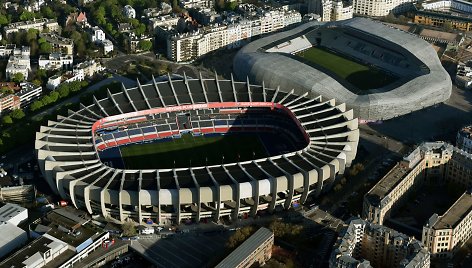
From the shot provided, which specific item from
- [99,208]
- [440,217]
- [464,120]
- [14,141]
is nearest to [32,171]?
[14,141]

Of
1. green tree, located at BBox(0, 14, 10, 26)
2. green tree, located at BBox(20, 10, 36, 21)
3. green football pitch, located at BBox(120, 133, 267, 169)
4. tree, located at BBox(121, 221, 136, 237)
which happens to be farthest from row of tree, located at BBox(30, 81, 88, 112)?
tree, located at BBox(121, 221, 136, 237)

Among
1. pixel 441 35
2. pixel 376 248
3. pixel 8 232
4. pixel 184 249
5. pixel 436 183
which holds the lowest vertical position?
pixel 436 183

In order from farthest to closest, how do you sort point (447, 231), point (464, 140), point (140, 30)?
point (140, 30), point (464, 140), point (447, 231)

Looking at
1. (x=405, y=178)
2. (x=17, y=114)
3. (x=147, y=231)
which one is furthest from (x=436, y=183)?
(x=17, y=114)

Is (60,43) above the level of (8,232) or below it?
above

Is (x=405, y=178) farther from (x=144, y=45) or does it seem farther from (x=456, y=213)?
(x=144, y=45)

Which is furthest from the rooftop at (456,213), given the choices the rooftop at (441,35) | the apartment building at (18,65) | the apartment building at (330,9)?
the apartment building at (330,9)

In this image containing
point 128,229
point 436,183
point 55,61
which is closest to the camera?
point 128,229
